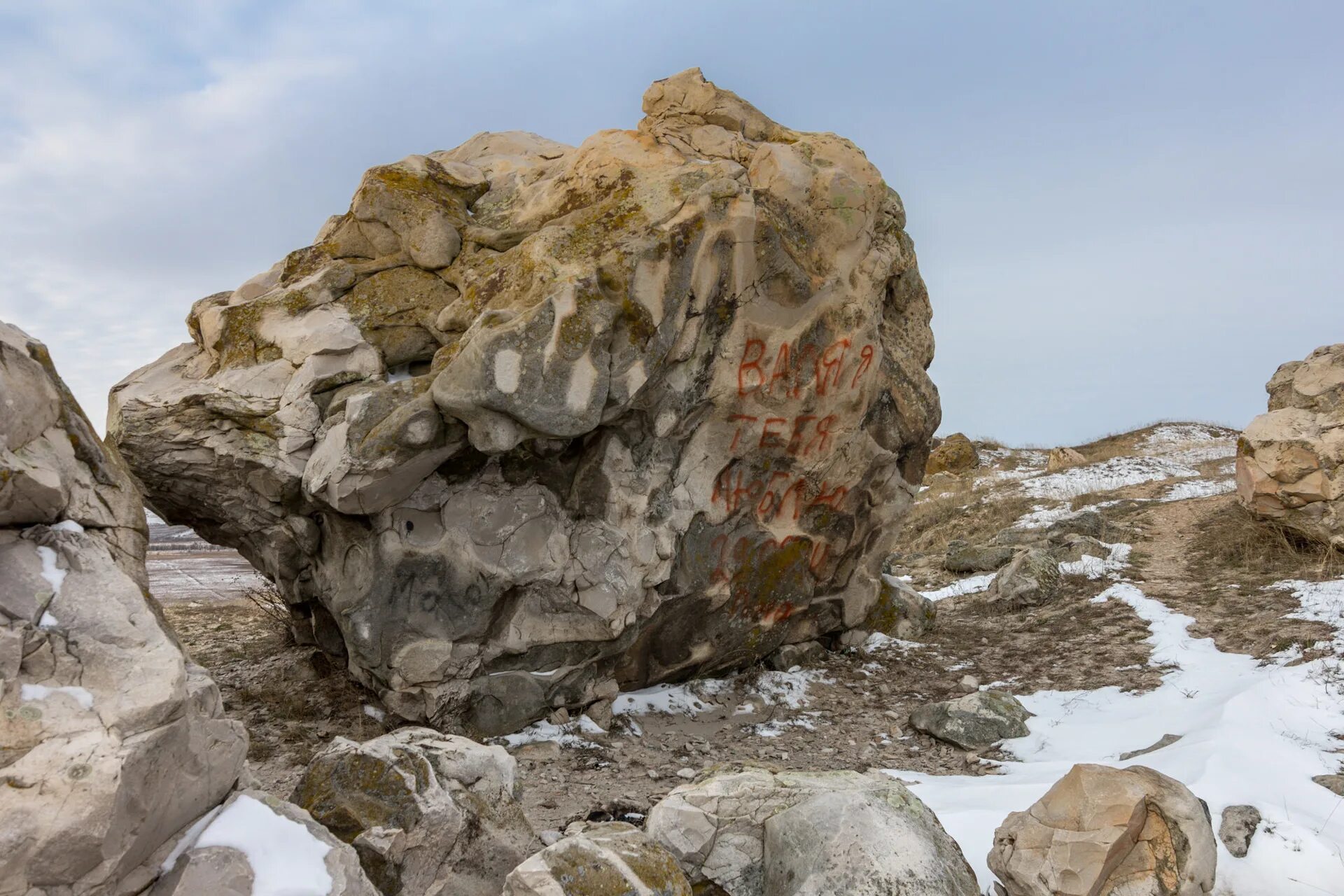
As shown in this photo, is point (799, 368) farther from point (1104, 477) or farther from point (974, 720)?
point (1104, 477)

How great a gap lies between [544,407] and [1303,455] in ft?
29.7

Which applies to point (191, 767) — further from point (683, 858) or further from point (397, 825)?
point (683, 858)

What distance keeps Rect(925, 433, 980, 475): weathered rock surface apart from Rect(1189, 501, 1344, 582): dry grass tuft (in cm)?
1286

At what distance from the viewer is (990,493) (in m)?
19.4

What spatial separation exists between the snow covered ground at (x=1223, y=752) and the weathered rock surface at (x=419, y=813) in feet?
7.74

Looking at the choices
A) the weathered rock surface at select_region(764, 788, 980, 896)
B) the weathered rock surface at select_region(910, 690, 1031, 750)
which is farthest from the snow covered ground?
the weathered rock surface at select_region(764, 788, 980, 896)

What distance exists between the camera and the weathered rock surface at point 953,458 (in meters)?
24.8

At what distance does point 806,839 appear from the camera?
3.97 meters

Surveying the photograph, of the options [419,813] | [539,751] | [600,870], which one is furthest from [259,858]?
[539,751]

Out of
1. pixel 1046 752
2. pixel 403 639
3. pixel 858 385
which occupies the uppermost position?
pixel 858 385

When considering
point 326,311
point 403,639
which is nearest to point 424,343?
point 326,311

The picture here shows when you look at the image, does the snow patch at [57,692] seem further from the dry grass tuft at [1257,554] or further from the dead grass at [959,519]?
the dead grass at [959,519]

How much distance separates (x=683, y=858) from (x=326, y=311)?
194 inches

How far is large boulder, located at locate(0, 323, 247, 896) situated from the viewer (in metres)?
2.54
